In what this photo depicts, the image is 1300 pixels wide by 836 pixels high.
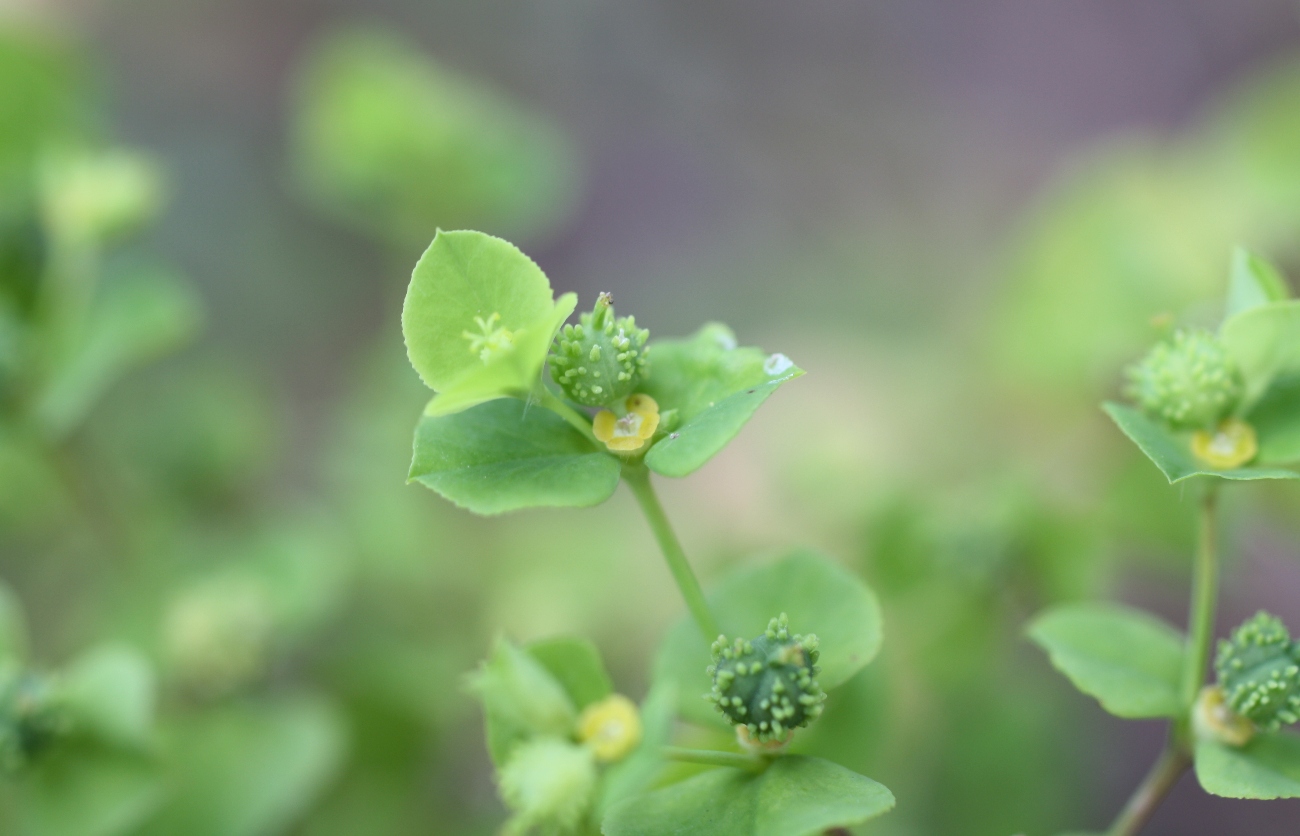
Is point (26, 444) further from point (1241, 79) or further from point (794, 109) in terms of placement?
point (1241, 79)

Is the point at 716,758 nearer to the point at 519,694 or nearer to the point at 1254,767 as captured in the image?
the point at 519,694

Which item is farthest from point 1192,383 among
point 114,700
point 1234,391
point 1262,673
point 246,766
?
point 246,766

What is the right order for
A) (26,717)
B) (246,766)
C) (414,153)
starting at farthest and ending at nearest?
1. (414,153)
2. (246,766)
3. (26,717)

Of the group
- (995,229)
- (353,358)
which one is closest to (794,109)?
(995,229)

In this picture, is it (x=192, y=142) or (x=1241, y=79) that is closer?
(x=192, y=142)

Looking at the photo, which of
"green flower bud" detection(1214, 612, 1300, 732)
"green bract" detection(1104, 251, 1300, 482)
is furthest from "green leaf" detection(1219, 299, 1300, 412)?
"green flower bud" detection(1214, 612, 1300, 732)

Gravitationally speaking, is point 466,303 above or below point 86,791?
above
